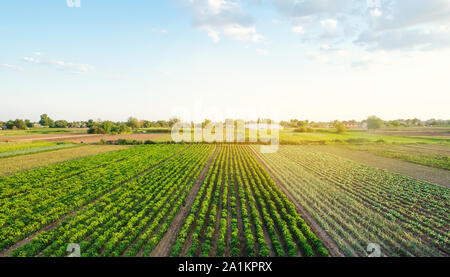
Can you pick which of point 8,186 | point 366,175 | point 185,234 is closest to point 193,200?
point 185,234

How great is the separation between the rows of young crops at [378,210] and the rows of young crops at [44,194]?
1665 cm

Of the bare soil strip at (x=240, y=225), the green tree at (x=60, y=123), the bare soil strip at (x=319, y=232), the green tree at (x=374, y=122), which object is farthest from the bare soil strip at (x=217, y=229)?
the green tree at (x=60, y=123)

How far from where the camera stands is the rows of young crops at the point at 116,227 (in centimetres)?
849

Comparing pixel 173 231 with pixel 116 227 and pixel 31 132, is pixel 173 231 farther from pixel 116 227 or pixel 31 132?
pixel 31 132

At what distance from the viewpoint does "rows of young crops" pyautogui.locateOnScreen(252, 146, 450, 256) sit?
9.37 metres

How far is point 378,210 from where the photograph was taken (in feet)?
43.1

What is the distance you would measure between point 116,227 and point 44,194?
393 inches

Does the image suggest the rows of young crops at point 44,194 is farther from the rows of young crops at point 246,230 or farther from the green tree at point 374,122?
the green tree at point 374,122

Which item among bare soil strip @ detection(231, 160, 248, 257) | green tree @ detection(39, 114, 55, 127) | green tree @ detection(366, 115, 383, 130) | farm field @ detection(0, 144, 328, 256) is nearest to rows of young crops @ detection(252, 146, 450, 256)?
farm field @ detection(0, 144, 328, 256)

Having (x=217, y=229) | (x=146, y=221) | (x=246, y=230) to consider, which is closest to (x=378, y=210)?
(x=246, y=230)

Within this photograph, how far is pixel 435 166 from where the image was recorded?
28.5 m
